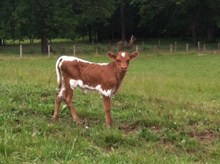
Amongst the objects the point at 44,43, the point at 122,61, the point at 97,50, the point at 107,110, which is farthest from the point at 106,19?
the point at 107,110

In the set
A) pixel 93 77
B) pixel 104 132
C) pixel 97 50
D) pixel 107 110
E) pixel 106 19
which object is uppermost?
pixel 106 19

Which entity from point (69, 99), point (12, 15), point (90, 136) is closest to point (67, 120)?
point (69, 99)

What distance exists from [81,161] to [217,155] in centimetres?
225

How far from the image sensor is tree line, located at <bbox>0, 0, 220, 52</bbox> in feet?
156

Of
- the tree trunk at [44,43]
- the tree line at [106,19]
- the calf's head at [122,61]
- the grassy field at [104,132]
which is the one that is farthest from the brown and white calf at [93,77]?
the tree trunk at [44,43]

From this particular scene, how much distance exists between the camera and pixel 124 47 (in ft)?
32.9

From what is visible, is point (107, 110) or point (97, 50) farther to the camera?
point (97, 50)

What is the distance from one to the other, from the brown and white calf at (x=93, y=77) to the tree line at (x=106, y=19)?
127ft

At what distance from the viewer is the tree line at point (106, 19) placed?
47.6m

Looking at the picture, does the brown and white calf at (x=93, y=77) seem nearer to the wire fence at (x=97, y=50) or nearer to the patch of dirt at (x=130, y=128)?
the patch of dirt at (x=130, y=128)

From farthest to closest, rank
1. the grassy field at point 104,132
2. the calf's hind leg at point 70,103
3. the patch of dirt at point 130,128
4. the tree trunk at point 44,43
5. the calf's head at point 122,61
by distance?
the tree trunk at point 44,43
the calf's hind leg at point 70,103
the patch of dirt at point 130,128
the calf's head at point 122,61
the grassy field at point 104,132

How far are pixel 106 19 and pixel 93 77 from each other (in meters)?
52.6

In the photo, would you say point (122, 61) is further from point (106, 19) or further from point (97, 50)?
point (106, 19)

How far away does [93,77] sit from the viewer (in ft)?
26.3
